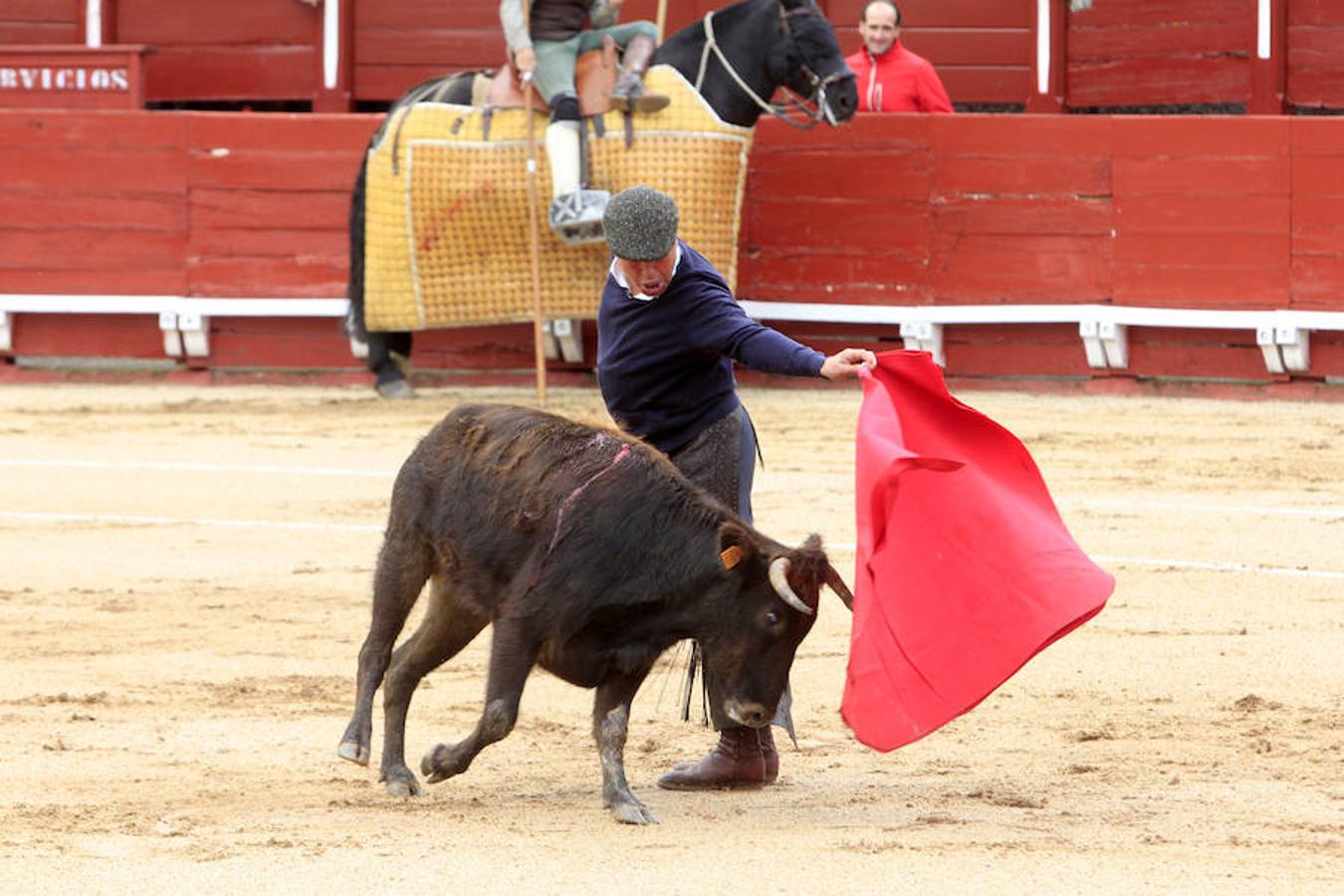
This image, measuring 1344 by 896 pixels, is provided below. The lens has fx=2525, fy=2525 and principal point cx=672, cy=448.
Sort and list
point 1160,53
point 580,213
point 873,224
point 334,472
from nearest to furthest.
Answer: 1. point 334,472
2. point 580,213
3. point 873,224
4. point 1160,53

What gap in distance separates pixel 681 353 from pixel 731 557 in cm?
55

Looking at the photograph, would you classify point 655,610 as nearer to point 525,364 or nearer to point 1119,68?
point 525,364

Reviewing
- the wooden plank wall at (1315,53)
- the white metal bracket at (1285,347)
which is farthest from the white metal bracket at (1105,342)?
the wooden plank wall at (1315,53)

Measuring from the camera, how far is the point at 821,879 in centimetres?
399

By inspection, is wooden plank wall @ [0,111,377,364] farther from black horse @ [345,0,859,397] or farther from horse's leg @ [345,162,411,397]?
black horse @ [345,0,859,397]

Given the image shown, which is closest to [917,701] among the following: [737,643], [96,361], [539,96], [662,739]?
[737,643]

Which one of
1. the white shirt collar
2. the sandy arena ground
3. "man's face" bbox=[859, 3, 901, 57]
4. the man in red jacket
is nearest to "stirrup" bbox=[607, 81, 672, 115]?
"man's face" bbox=[859, 3, 901, 57]

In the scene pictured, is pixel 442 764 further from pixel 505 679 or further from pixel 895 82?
pixel 895 82

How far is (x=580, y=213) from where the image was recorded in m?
10.8

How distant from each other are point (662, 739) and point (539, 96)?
605 centimetres

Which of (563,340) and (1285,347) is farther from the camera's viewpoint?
(563,340)

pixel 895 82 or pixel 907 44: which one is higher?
pixel 907 44

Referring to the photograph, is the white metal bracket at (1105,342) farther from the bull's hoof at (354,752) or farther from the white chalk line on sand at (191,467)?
the bull's hoof at (354,752)

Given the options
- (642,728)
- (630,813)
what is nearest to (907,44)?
(642,728)
